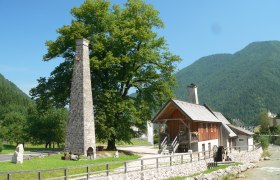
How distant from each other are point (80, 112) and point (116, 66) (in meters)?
8.69

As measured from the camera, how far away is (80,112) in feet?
99.8

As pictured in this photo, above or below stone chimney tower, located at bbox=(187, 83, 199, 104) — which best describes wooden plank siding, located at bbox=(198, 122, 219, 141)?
below

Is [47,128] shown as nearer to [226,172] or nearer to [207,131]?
[207,131]

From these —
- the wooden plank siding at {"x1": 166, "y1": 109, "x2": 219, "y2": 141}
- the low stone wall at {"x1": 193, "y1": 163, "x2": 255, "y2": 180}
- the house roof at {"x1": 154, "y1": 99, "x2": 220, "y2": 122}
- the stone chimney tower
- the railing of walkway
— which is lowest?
the low stone wall at {"x1": 193, "y1": 163, "x2": 255, "y2": 180}

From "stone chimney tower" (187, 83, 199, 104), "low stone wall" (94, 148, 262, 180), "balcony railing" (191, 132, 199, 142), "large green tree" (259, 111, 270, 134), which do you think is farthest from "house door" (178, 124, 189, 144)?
"large green tree" (259, 111, 270, 134)

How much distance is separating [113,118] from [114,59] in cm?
586

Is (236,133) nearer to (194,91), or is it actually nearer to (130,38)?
(194,91)

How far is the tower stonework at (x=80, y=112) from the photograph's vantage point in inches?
1191

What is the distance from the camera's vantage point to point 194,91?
172 ft

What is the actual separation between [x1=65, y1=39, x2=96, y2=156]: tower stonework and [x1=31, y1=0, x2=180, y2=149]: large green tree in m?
3.97

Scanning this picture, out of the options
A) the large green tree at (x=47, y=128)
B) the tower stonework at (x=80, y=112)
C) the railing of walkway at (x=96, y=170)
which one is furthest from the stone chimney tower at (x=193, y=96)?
the tower stonework at (x=80, y=112)

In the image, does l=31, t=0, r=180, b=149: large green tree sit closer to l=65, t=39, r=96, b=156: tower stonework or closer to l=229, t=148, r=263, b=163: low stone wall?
l=65, t=39, r=96, b=156: tower stonework

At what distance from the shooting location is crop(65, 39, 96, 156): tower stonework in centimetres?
3025

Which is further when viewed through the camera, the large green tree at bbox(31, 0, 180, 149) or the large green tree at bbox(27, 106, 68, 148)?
the large green tree at bbox(27, 106, 68, 148)
